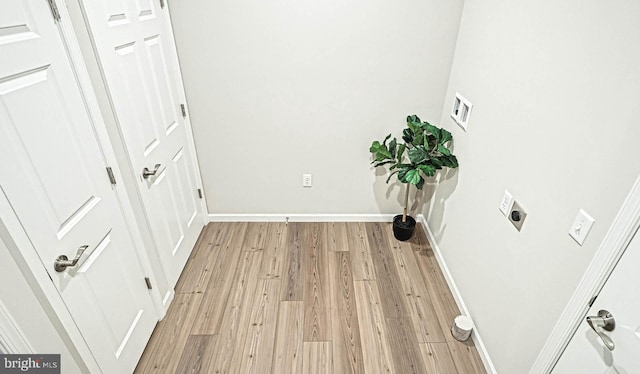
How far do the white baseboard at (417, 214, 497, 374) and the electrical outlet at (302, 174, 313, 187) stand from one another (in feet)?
3.40

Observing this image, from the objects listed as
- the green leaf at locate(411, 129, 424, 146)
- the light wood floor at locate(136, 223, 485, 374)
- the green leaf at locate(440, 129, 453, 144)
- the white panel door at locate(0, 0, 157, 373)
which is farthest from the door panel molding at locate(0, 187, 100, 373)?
the green leaf at locate(440, 129, 453, 144)

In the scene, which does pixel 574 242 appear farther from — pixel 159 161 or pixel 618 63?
pixel 159 161

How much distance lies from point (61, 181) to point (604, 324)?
6.59 ft

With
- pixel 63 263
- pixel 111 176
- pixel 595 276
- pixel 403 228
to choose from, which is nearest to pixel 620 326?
pixel 595 276

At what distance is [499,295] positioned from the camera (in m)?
1.81

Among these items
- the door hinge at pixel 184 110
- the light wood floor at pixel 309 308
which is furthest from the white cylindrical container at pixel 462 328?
the door hinge at pixel 184 110

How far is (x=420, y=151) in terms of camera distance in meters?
2.27

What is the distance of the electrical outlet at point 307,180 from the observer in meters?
2.86

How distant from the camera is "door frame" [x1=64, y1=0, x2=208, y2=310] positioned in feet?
4.61

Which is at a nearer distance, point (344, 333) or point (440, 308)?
point (344, 333)

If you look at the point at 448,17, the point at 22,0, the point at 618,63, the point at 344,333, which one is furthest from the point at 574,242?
the point at 22,0

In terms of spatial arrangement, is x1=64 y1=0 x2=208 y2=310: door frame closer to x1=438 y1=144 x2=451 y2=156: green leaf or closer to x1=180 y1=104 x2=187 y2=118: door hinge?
x1=180 y1=104 x2=187 y2=118: door hinge

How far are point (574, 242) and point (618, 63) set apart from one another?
0.63m

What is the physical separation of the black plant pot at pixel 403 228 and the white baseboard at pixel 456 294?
0.18 metres
